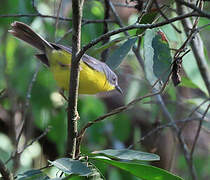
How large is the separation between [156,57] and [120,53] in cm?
21

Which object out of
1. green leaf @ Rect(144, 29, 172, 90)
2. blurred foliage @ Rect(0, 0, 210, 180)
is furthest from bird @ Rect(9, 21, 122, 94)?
green leaf @ Rect(144, 29, 172, 90)

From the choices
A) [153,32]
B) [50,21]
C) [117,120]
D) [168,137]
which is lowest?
[168,137]

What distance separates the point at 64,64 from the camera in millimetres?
3070

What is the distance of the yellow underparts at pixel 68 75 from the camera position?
306cm

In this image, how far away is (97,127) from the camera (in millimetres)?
4711

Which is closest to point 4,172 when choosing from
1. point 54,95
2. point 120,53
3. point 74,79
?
point 74,79

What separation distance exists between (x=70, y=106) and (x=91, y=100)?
9.43ft

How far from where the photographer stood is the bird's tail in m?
2.53

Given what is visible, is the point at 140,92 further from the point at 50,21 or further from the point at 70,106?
the point at 70,106

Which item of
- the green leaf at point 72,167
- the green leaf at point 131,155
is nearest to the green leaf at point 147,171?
the green leaf at point 131,155

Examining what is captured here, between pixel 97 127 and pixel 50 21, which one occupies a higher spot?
pixel 50 21

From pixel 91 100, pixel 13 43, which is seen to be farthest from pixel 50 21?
pixel 91 100

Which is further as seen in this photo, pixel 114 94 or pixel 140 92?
pixel 114 94

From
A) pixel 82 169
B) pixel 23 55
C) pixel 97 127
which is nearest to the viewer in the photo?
pixel 82 169
